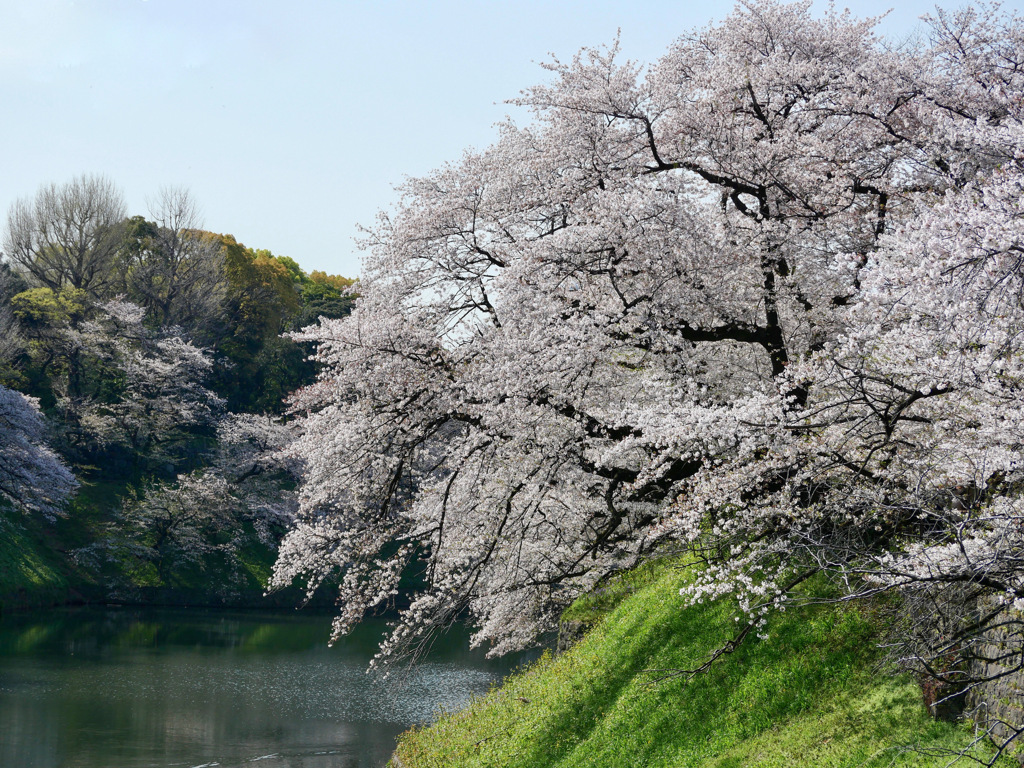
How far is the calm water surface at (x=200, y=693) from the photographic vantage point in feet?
52.9

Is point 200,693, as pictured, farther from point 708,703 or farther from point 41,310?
point 41,310

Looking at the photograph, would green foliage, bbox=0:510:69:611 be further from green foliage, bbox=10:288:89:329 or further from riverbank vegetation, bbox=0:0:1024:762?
riverbank vegetation, bbox=0:0:1024:762

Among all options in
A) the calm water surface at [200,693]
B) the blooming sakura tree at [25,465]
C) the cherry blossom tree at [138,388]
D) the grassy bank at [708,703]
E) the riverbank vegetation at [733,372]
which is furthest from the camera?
the cherry blossom tree at [138,388]

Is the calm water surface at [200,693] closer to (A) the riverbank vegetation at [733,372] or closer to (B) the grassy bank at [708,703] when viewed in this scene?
(B) the grassy bank at [708,703]

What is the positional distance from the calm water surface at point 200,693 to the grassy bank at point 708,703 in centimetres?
266

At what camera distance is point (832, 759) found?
6984mm

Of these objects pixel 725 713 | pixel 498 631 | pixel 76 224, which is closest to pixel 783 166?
pixel 725 713

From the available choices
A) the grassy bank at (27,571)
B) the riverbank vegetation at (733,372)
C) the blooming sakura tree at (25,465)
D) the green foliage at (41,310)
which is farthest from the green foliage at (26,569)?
the riverbank vegetation at (733,372)

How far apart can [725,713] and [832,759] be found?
62.4 inches

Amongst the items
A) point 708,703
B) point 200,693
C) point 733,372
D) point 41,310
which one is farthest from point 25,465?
point 708,703

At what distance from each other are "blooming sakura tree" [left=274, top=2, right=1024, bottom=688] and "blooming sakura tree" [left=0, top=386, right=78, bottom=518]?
20277 mm

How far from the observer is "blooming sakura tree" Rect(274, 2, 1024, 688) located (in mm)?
8094

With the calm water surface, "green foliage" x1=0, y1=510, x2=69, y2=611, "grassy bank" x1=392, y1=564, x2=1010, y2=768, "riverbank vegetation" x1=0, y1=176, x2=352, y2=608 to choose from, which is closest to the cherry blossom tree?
"riverbank vegetation" x1=0, y1=176, x2=352, y2=608

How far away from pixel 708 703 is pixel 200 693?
53.6 feet
